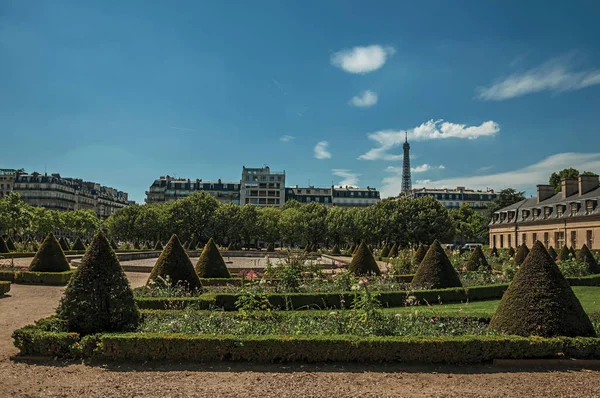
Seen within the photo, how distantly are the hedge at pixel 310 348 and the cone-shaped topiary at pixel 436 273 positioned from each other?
8922 millimetres

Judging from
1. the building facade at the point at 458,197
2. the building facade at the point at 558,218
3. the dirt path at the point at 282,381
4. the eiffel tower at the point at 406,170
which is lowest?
the dirt path at the point at 282,381

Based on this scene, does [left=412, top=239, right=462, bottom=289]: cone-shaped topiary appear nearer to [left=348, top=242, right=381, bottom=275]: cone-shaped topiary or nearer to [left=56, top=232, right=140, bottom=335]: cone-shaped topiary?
[left=348, top=242, right=381, bottom=275]: cone-shaped topiary

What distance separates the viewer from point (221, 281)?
19469mm

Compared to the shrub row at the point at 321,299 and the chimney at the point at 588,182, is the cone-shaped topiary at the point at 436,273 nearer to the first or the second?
the shrub row at the point at 321,299

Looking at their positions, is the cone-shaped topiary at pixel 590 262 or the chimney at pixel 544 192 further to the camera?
the chimney at pixel 544 192

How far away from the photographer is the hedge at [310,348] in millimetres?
8633

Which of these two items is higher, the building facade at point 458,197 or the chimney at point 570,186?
the building facade at point 458,197

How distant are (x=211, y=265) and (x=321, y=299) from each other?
679 centimetres

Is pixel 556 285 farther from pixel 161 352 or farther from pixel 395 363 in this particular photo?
pixel 161 352

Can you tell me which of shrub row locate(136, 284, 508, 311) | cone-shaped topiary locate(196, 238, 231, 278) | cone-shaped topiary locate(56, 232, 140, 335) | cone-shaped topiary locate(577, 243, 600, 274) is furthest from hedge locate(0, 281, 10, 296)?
cone-shaped topiary locate(577, 243, 600, 274)

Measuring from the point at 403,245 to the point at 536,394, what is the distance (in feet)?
167

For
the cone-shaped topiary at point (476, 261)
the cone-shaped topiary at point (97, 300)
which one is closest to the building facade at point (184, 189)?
the cone-shaped topiary at point (476, 261)

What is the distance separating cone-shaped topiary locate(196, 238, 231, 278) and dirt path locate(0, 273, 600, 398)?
11408mm

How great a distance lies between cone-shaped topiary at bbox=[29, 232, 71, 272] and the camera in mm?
22047
